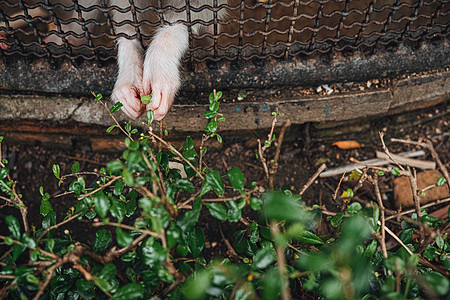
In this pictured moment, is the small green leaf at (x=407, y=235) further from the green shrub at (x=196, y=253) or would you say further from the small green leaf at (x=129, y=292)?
the small green leaf at (x=129, y=292)

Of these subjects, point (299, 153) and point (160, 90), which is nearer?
point (160, 90)

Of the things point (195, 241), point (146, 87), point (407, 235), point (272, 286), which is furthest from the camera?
point (146, 87)

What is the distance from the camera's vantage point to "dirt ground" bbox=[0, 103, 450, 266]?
76.7 inches

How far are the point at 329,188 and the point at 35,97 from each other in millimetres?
1447

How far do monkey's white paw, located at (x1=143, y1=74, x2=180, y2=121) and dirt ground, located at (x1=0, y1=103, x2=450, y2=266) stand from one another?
541 mm

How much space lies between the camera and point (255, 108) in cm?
179

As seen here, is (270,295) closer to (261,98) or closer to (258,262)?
(258,262)

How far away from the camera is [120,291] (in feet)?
2.93

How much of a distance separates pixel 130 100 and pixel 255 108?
0.62 meters

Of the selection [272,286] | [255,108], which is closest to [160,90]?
[255,108]

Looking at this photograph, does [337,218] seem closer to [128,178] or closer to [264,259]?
[264,259]

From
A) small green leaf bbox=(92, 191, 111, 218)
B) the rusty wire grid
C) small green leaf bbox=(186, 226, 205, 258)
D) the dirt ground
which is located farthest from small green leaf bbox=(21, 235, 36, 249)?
the dirt ground

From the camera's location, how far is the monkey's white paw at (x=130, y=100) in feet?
4.56

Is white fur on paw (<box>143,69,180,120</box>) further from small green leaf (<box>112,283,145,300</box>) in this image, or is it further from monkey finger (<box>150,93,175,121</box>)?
small green leaf (<box>112,283,145,300</box>)
